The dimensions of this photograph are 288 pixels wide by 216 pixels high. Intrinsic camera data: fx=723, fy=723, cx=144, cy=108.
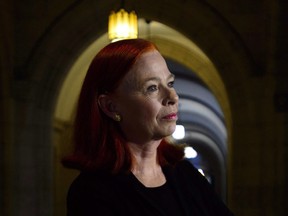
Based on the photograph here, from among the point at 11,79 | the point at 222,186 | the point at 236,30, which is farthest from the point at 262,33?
the point at 222,186

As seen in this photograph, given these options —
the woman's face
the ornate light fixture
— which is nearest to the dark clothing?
the woman's face

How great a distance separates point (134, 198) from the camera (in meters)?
A: 1.81

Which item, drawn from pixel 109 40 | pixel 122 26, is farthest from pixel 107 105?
pixel 109 40

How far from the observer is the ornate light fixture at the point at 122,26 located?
759 centimetres

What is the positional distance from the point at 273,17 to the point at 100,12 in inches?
113

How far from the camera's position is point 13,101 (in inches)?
366

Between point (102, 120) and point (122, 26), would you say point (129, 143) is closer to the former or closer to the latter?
point (102, 120)

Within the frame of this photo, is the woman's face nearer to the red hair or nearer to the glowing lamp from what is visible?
the red hair

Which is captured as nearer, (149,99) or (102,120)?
(149,99)

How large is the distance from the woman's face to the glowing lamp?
5715 mm

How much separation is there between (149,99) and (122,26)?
5857 mm

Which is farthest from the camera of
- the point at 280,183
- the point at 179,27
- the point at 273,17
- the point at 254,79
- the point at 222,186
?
the point at 222,186

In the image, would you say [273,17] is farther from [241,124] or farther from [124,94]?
[124,94]

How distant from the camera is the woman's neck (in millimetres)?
1895
